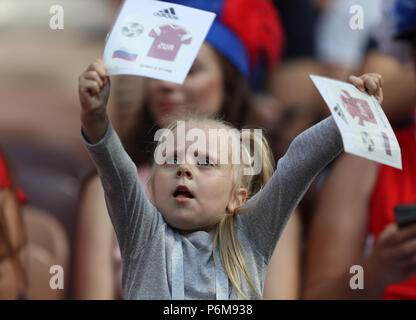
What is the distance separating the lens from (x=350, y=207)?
196 cm

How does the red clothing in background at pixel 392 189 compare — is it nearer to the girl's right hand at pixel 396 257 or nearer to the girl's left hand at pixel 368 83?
the girl's right hand at pixel 396 257

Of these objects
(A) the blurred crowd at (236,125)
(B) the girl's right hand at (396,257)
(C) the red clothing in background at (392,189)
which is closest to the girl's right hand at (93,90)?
(A) the blurred crowd at (236,125)

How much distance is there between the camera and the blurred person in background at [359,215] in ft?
5.67

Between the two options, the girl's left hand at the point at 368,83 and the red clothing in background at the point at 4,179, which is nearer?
the girl's left hand at the point at 368,83

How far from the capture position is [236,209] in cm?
127

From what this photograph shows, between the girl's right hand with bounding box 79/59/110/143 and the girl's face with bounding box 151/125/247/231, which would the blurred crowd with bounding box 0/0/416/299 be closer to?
the girl's face with bounding box 151/125/247/231

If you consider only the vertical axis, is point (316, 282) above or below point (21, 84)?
below

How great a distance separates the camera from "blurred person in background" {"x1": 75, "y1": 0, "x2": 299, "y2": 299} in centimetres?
192

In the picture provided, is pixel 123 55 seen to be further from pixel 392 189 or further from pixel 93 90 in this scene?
pixel 392 189

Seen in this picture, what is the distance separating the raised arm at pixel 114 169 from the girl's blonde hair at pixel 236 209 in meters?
0.11

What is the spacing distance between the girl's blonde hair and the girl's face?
1.1 inches
